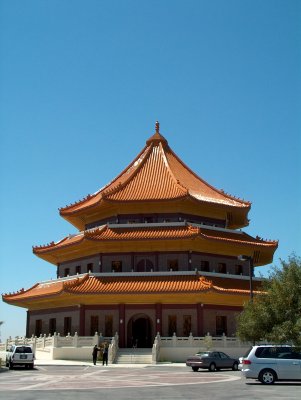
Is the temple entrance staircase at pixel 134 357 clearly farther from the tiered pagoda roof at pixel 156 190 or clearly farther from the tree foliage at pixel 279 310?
the tiered pagoda roof at pixel 156 190

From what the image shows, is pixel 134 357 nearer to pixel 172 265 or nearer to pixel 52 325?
pixel 172 265

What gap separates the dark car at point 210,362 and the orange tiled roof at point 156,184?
17337 mm

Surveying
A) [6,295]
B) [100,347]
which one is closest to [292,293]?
[100,347]

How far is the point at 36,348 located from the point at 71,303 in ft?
15.0

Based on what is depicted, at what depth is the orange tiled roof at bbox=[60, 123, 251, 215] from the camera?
4919 cm

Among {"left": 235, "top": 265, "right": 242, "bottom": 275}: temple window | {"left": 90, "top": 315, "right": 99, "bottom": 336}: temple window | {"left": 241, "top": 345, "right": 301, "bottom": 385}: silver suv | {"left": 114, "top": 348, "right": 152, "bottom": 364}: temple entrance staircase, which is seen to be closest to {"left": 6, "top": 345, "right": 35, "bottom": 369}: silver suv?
{"left": 114, "top": 348, "right": 152, "bottom": 364}: temple entrance staircase

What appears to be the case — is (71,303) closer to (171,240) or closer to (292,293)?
(171,240)

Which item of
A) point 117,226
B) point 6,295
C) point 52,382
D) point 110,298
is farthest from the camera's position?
point 6,295

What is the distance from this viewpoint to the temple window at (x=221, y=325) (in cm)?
4400

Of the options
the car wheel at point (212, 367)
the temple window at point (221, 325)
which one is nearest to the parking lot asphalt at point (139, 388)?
the car wheel at point (212, 367)

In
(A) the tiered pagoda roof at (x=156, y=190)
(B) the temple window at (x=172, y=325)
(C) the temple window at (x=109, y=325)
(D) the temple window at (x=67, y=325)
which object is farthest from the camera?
(A) the tiered pagoda roof at (x=156, y=190)

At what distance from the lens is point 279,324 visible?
28.8m

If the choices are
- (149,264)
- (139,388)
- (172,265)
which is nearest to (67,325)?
(149,264)

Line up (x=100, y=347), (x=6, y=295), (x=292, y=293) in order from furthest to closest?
(x=6, y=295) < (x=100, y=347) < (x=292, y=293)
